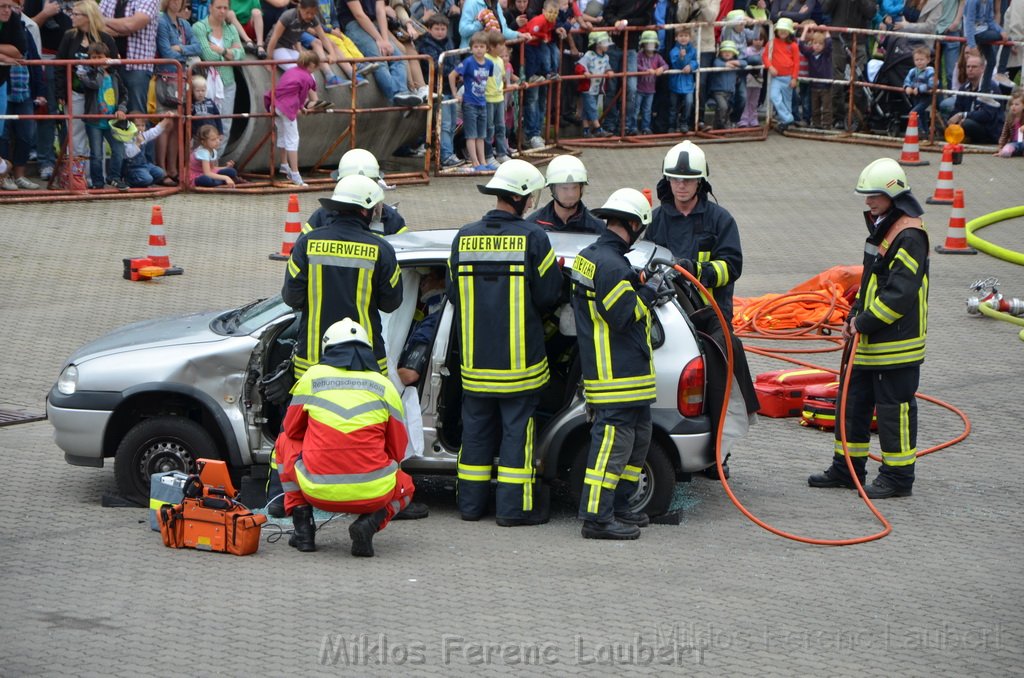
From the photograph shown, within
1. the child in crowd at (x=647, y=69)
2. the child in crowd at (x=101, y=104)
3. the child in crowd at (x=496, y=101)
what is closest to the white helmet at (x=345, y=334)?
the child in crowd at (x=101, y=104)

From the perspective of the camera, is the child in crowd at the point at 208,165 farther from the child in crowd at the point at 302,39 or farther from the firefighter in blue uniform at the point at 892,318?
the firefighter in blue uniform at the point at 892,318

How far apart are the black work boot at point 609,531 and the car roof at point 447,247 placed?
1.38m

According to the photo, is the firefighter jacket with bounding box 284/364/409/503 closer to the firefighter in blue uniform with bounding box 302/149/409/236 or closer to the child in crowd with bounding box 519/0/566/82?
the firefighter in blue uniform with bounding box 302/149/409/236

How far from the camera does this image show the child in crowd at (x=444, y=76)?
708 inches

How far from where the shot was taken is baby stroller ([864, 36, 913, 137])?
20719mm

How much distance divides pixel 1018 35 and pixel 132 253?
42.9 feet

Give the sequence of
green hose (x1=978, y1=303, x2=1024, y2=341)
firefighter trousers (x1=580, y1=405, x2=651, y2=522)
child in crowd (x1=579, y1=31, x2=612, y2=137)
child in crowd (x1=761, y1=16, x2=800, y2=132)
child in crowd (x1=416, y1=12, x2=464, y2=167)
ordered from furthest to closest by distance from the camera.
→ 1. child in crowd (x1=761, y1=16, x2=800, y2=132)
2. child in crowd (x1=579, y1=31, x2=612, y2=137)
3. child in crowd (x1=416, y1=12, x2=464, y2=167)
4. green hose (x1=978, y1=303, x2=1024, y2=341)
5. firefighter trousers (x1=580, y1=405, x2=651, y2=522)

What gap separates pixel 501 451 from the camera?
7.68 meters

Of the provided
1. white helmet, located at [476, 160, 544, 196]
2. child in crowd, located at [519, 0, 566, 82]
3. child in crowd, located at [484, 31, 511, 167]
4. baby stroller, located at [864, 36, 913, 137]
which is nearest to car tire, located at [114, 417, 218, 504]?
white helmet, located at [476, 160, 544, 196]

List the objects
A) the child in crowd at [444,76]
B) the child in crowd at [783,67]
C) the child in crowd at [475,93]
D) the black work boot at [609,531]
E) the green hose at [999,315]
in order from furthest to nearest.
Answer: the child in crowd at [783,67] → the child in crowd at [444,76] → the child in crowd at [475,93] → the green hose at [999,315] → the black work boot at [609,531]

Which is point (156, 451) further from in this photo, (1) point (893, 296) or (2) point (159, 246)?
(2) point (159, 246)

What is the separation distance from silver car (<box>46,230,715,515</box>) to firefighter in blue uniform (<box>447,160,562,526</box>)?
176mm

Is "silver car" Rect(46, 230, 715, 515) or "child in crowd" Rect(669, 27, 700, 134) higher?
"child in crowd" Rect(669, 27, 700, 134)

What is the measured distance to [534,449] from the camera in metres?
7.77
